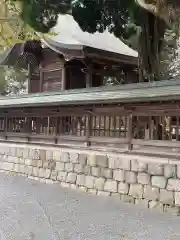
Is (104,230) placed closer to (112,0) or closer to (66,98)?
(66,98)

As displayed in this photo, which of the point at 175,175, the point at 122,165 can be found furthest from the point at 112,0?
the point at 175,175

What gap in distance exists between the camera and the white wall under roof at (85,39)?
15.5m

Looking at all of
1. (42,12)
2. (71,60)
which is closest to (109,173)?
(42,12)

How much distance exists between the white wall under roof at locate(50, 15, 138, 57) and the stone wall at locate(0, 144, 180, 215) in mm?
4455

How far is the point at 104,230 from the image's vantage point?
7340mm

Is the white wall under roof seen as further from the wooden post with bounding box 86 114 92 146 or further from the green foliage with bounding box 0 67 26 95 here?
the green foliage with bounding box 0 67 26 95

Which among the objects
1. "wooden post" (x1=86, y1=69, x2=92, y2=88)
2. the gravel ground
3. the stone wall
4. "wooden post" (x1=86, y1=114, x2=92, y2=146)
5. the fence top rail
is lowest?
the gravel ground

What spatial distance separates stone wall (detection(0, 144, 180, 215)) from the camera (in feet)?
30.0

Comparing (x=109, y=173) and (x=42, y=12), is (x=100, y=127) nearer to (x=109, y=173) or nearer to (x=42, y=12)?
(x=109, y=173)

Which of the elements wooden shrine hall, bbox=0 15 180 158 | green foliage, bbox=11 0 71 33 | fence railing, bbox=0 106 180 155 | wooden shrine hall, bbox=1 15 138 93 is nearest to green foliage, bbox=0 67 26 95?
wooden shrine hall, bbox=0 15 180 158

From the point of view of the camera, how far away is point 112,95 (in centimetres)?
1028

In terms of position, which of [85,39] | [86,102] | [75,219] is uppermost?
[85,39]

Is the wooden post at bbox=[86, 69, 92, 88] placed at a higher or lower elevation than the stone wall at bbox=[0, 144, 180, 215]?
higher

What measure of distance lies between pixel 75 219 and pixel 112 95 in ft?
11.7
